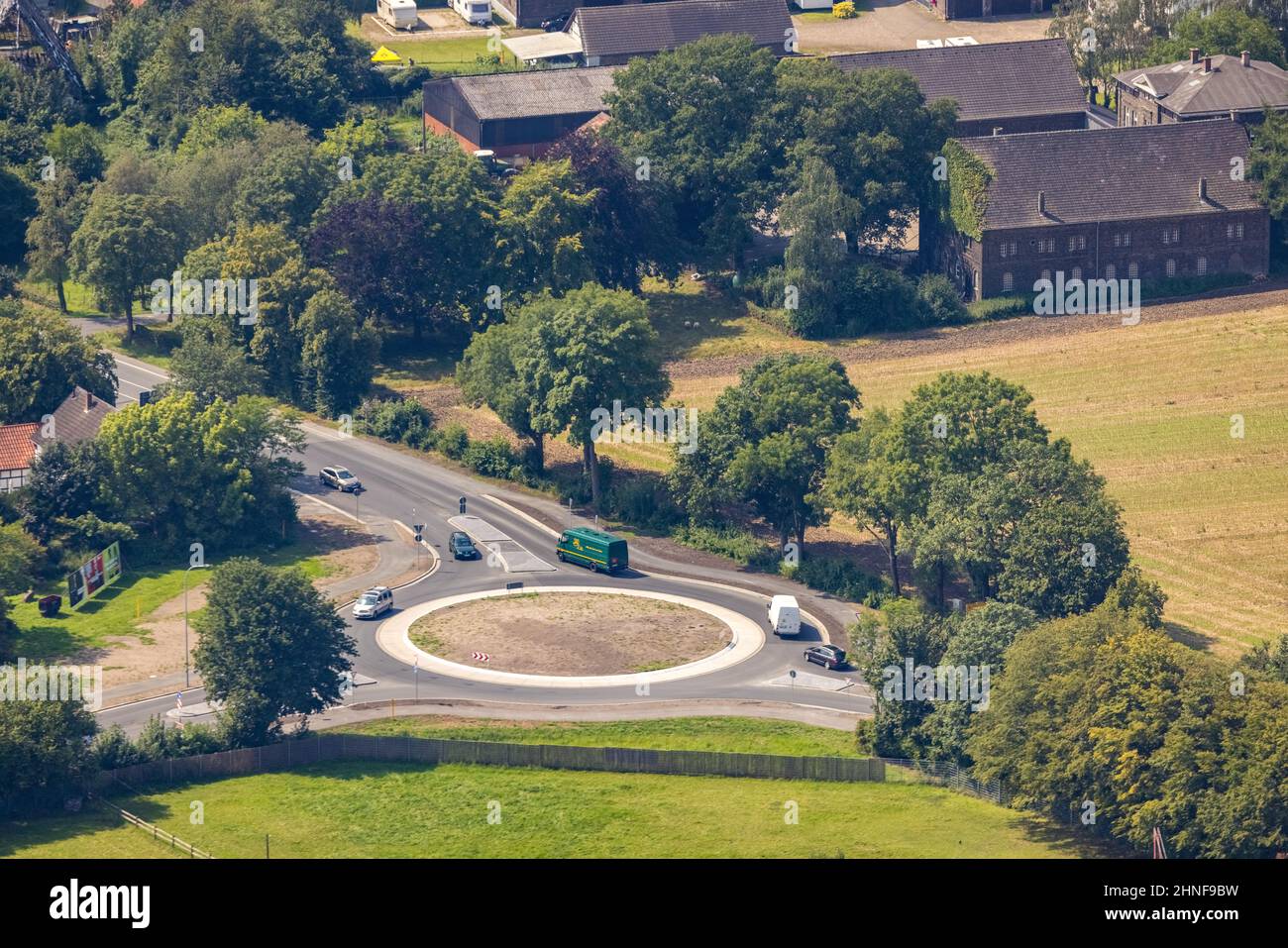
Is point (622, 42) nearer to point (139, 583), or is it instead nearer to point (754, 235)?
point (754, 235)

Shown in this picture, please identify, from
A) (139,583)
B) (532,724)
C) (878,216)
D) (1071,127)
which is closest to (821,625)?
(532,724)

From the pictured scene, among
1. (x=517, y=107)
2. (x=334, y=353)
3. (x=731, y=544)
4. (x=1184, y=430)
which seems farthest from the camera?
(x=517, y=107)

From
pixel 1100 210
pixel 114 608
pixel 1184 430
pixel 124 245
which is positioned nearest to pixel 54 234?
pixel 124 245

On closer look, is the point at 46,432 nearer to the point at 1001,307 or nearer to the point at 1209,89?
the point at 1001,307

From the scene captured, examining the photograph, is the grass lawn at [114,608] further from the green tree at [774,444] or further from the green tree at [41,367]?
the green tree at [774,444]

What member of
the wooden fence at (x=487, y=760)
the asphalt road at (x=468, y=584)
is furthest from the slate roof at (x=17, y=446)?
the wooden fence at (x=487, y=760)

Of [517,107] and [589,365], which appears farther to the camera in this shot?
[517,107]
